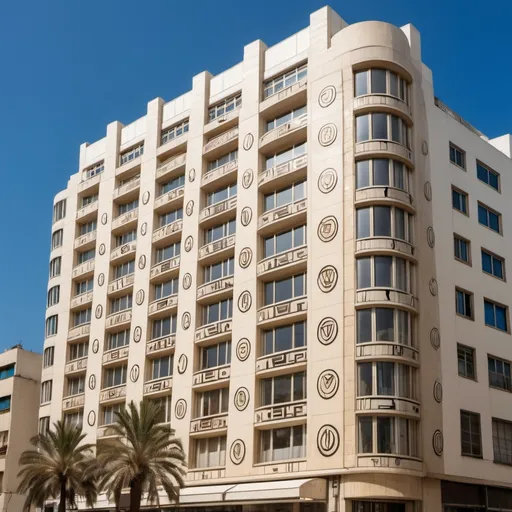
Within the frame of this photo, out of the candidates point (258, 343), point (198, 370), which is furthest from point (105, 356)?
point (258, 343)

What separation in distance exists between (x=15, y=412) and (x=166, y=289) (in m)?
23.8

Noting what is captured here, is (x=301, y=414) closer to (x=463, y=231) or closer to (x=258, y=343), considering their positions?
(x=258, y=343)

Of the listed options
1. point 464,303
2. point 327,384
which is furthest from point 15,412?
point 464,303

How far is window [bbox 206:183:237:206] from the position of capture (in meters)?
56.2

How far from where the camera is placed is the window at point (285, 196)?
51125 mm

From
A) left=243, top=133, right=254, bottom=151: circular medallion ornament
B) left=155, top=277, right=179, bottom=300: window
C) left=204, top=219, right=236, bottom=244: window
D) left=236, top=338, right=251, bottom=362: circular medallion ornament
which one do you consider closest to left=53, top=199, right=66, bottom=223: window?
left=155, top=277, right=179, bottom=300: window

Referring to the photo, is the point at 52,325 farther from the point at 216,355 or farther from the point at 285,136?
the point at 285,136

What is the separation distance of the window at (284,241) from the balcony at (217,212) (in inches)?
159

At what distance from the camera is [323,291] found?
46625 millimetres

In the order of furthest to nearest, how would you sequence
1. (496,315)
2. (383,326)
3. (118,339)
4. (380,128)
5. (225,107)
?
(118,339) < (225,107) < (496,315) < (380,128) < (383,326)

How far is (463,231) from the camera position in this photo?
171ft

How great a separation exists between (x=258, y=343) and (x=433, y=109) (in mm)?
18055

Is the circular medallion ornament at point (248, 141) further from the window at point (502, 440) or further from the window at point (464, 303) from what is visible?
the window at point (502, 440)

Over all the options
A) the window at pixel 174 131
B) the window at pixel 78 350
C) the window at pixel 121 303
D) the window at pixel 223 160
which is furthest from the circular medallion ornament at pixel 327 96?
Result: the window at pixel 78 350
